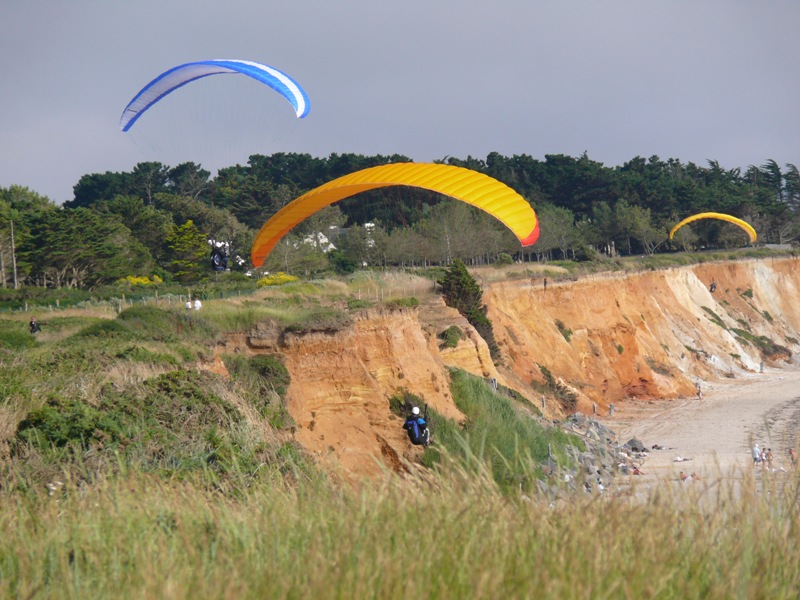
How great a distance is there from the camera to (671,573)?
4430 millimetres

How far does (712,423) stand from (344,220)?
136ft

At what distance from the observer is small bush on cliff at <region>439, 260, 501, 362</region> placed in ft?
118

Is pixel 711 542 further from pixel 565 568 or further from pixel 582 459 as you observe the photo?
pixel 582 459

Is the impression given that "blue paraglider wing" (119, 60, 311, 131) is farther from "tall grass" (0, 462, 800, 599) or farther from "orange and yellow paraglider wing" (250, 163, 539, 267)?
"tall grass" (0, 462, 800, 599)

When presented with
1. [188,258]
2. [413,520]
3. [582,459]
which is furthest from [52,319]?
[188,258]

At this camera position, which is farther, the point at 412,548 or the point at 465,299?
the point at 465,299

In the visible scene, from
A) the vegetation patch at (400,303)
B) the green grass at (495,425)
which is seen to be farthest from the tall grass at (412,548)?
the vegetation patch at (400,303)

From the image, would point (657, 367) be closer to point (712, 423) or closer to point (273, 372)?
point (712, 423)

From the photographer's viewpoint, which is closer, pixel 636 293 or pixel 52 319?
pixel 52 319

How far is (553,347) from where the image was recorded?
41.6m

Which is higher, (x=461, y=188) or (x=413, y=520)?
(x=461, y=188)

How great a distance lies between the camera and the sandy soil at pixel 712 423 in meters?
28.0

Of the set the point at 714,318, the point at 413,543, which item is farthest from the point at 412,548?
the point at 714,318

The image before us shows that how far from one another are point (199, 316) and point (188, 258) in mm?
33957
